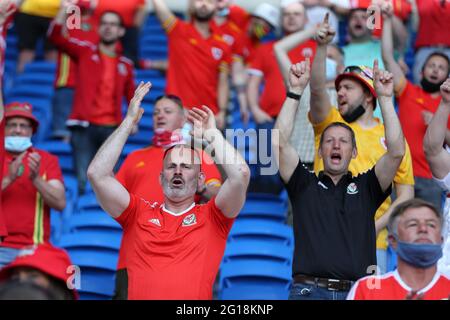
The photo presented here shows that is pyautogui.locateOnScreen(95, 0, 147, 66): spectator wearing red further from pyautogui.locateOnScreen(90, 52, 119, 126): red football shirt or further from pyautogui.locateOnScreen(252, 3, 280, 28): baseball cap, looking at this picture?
pyautogui.locateOnScreen(252, 3, 280, 28): baseball cap

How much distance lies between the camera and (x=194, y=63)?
29.2 ft

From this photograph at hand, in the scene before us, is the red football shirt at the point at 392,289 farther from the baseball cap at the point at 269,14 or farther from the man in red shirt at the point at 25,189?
the baseball cap at the point at 269,14

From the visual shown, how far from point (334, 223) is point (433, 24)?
407 cm

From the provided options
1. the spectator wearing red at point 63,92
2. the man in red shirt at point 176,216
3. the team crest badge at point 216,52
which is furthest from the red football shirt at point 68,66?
the man in red shirt at point 176,216

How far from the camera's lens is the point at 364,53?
333 inches

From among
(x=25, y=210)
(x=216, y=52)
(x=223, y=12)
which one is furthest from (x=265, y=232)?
(x=223, y=12)

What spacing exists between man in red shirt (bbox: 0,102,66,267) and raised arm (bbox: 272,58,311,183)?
1859mm

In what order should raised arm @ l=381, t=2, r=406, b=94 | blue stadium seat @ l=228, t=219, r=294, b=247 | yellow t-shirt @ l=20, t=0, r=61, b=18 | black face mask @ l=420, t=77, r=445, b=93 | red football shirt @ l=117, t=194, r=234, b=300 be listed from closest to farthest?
red football shirt @ l=117, t=194, r=234, b=300
raised arm @ l=381, t=2, r=406, b=94
blue stadium seat @ l=228, t=219, r=294, b=247
black face mask @ l=420, t=77, r=445, b=93
yellow t-shirt @ l=20, t=0, r=61, b=18

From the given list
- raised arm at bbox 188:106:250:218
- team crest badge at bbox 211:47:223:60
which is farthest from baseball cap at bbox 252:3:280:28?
raised arm at bbox 188:106:250:218

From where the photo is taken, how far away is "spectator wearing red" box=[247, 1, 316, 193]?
8.47m

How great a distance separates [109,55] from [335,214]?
12.6 feet

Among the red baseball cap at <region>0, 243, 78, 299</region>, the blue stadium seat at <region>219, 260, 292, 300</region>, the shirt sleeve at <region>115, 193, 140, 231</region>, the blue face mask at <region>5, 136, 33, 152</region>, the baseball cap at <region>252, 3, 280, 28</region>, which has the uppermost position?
the baseball cap at <region>252, 3, 280, 28</region>
